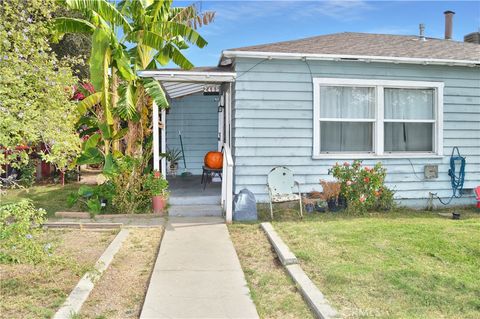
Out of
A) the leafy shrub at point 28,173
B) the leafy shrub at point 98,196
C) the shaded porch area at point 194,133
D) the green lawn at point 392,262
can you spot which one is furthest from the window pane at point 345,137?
the leafy shrub at point 28,173

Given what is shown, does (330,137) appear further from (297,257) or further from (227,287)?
(227,287)

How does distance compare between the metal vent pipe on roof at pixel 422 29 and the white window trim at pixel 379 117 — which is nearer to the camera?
the white window trim at pixel 379 117

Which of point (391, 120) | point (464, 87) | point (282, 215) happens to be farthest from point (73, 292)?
point (464, 87)

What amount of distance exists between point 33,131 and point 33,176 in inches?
352

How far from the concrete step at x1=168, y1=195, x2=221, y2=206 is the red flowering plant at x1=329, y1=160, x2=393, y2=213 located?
2475 mm

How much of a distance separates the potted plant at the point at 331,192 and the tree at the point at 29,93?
477cm

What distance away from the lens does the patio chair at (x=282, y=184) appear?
25.6ft

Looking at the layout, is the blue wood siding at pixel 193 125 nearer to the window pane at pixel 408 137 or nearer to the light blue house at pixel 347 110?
the light blue house at pixel 347 110

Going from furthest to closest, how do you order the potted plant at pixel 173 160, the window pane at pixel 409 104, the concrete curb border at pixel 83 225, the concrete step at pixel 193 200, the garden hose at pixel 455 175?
the potted plant at pixel 173 160 → the garden hose at pixel 455 175 → the window pane at pixel 409 104 → the concrete step at pixel 193 200 → the concrete curb border at pixel 83 225

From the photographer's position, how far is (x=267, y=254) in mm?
5621

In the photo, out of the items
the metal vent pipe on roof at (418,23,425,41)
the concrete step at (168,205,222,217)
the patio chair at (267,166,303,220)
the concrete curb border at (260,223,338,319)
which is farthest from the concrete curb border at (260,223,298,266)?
the metal vent pipe on roof at (418,23,425,41)

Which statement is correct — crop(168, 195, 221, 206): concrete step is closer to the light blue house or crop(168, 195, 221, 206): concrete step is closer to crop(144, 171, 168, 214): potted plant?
crop(144, 171, 168, 214): potted plant

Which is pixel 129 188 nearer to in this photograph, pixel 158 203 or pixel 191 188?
pixel 158 203

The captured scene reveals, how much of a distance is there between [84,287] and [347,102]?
21.1 ft
